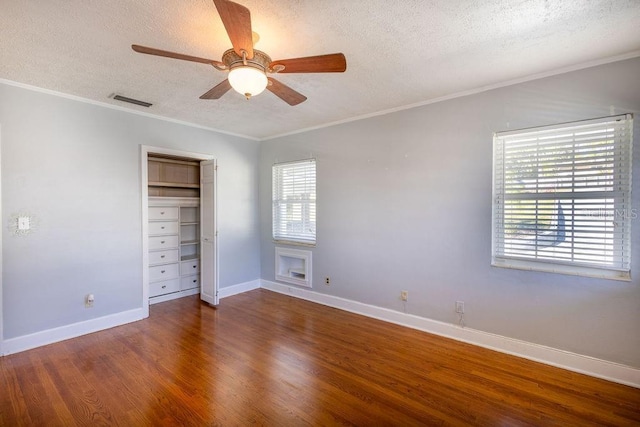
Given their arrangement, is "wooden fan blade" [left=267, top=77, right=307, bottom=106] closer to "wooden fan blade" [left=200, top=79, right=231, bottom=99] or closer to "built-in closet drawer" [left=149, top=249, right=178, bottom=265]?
"wooden fan blade" [left=200, top=79, right=231, bottom=99]

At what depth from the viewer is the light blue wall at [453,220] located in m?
2.37

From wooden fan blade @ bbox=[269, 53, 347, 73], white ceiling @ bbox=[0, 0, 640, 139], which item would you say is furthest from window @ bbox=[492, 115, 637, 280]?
wooden fan blade @ bbox=[269, 53, 347, 73]

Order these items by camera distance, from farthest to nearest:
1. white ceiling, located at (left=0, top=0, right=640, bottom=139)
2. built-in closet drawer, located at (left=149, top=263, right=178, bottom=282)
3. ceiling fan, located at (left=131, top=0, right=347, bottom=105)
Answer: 1. built-in closet drawer, located at (left=149, top=263, right=178, bottom=282)
2. white ceiling, located at (left=0, top=0, right=640, bottom=139)
3. ceiling fan, located at (left=131, top=0, right=347, bottom=105)

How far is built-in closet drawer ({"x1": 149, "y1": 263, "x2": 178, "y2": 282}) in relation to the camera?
426 centimetres

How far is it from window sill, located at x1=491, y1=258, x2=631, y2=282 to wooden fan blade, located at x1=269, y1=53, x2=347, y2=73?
2.34m

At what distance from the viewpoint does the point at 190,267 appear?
4.70m

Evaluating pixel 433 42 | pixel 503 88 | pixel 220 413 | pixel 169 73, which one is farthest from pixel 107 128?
pixel 503 88

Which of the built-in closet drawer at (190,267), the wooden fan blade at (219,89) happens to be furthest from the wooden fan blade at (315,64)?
the built-in closet drawer at (190,267)

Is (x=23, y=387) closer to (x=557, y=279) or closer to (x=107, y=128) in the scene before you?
(x=107, y=128)

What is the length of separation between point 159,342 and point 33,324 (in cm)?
120

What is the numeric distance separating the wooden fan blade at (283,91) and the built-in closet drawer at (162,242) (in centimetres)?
317

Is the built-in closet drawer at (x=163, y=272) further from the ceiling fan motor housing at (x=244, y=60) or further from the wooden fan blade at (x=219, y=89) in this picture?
the ceiling fan motor housing at (x=244, y=60)

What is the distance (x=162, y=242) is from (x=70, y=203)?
1411mm

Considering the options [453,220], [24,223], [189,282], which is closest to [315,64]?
[453,220]
